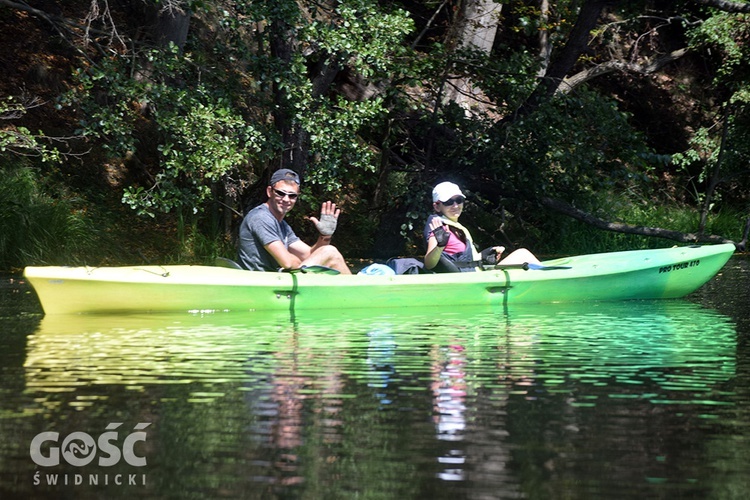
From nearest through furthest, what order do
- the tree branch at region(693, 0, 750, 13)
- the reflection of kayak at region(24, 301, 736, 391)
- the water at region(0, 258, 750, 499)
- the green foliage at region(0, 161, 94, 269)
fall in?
the water at region(0, 258, 750, 499) → the reflection of kayak at region(24, 301, 736, 391) → the green foliage at region(0, 161, 94, 269) → the tree branch at region(693, 0, 750, 13)

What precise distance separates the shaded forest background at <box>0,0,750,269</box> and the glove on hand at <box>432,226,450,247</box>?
300 centimetres

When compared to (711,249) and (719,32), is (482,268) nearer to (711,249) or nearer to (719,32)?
(711,249)

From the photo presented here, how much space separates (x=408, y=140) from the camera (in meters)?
14.6

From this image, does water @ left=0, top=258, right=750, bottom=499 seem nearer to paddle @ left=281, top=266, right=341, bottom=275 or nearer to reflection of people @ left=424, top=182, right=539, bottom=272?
paddle @ left=281, top=266, right=341, bottom=275

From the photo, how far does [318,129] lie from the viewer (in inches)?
451

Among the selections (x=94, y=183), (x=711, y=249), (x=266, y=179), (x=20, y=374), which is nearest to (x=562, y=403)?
(x=20, y=374)

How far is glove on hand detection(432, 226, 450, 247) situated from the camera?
8523mm

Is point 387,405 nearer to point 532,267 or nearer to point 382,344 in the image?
point 382,344

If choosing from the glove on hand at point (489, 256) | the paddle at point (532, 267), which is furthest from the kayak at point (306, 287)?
the glove on hand at point (489, 256)

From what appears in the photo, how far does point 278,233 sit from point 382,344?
2144 mm

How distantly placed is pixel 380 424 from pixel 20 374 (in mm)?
2185

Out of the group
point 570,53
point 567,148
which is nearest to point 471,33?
point 570,53

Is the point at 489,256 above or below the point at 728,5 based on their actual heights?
below

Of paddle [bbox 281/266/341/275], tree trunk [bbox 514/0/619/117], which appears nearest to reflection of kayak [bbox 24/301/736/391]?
paddle [bbox 281/266/341/275]
